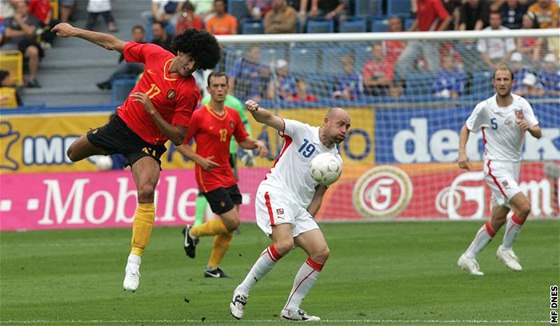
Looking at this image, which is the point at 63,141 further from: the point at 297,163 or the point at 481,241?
the point at 297,163

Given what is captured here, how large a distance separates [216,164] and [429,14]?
11745mm

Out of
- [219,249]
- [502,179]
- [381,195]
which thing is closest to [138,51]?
[219,249]

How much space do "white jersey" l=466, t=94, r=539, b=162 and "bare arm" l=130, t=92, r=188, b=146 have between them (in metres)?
5.05

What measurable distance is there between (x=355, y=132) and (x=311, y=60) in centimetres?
158

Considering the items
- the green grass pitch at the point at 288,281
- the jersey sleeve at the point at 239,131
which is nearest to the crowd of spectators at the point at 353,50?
the green grass pitch at the point at 288,281

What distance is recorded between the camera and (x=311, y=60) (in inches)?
934

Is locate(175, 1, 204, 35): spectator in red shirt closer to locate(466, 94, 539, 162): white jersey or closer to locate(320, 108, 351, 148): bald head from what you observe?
locate(466, 94, 539, 162): white jersey

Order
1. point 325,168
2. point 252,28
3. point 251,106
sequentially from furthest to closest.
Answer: point 252,28 → point 325,168 → point 251,106

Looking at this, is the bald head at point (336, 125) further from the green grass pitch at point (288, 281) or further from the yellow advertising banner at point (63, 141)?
the yellow advertising banner at point (63, 141)

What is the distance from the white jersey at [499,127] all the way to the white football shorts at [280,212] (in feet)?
15.7

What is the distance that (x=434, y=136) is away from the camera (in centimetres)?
2325

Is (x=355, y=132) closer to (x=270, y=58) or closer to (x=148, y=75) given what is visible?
(x=270, y=58)

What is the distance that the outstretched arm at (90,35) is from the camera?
39.3 ft

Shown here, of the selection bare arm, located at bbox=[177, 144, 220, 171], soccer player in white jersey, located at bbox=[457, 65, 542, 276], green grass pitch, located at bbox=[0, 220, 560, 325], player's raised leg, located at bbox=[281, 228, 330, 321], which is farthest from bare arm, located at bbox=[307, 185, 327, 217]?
soccer player in white jersey, located at bbox=[457, 65, 542, 276]
